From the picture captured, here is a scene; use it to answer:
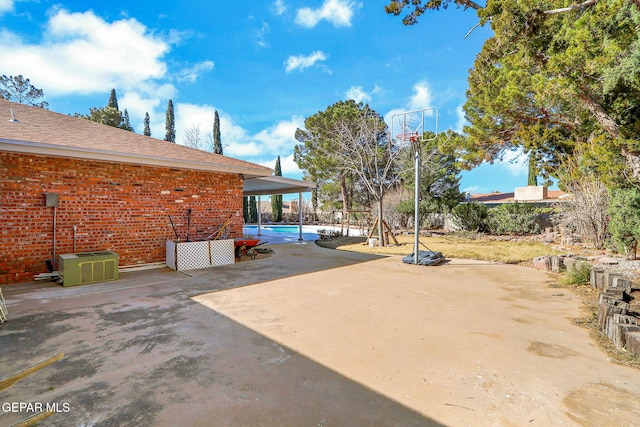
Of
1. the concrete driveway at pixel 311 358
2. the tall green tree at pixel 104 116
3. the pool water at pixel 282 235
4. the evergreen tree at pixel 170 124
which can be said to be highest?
the evergreen tree at pixel 170 124

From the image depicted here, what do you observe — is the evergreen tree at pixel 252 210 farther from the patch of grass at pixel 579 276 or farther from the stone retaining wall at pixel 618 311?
the stone retaining wall at pixel 618 311

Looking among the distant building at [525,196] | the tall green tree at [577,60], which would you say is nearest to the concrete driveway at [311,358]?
the tall green tree at [577,60]

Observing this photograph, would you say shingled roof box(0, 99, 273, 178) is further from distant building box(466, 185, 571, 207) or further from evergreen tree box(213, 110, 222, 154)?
evergreen tree box(213, 110, 222, 154)

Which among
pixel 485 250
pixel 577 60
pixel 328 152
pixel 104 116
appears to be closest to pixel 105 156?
pixel 577 60

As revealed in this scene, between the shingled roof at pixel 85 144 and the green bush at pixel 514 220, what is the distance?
1166cm

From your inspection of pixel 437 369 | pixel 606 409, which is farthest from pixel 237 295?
pixel 606 409

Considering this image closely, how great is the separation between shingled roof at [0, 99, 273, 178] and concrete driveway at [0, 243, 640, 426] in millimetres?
2744

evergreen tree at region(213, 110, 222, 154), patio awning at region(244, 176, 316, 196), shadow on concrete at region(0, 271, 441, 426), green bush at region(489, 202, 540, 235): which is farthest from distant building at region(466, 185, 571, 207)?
evergreen tree at region(213, 110, 222, 154)

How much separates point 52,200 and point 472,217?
16280 millimetres

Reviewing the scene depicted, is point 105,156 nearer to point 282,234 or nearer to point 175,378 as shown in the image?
point 175,378

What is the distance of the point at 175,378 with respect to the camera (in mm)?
2559

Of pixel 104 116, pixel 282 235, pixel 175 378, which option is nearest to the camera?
pixel 175 378

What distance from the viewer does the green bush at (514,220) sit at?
13.5m

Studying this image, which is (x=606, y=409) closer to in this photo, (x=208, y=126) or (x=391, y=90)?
(x=391, y=90)
